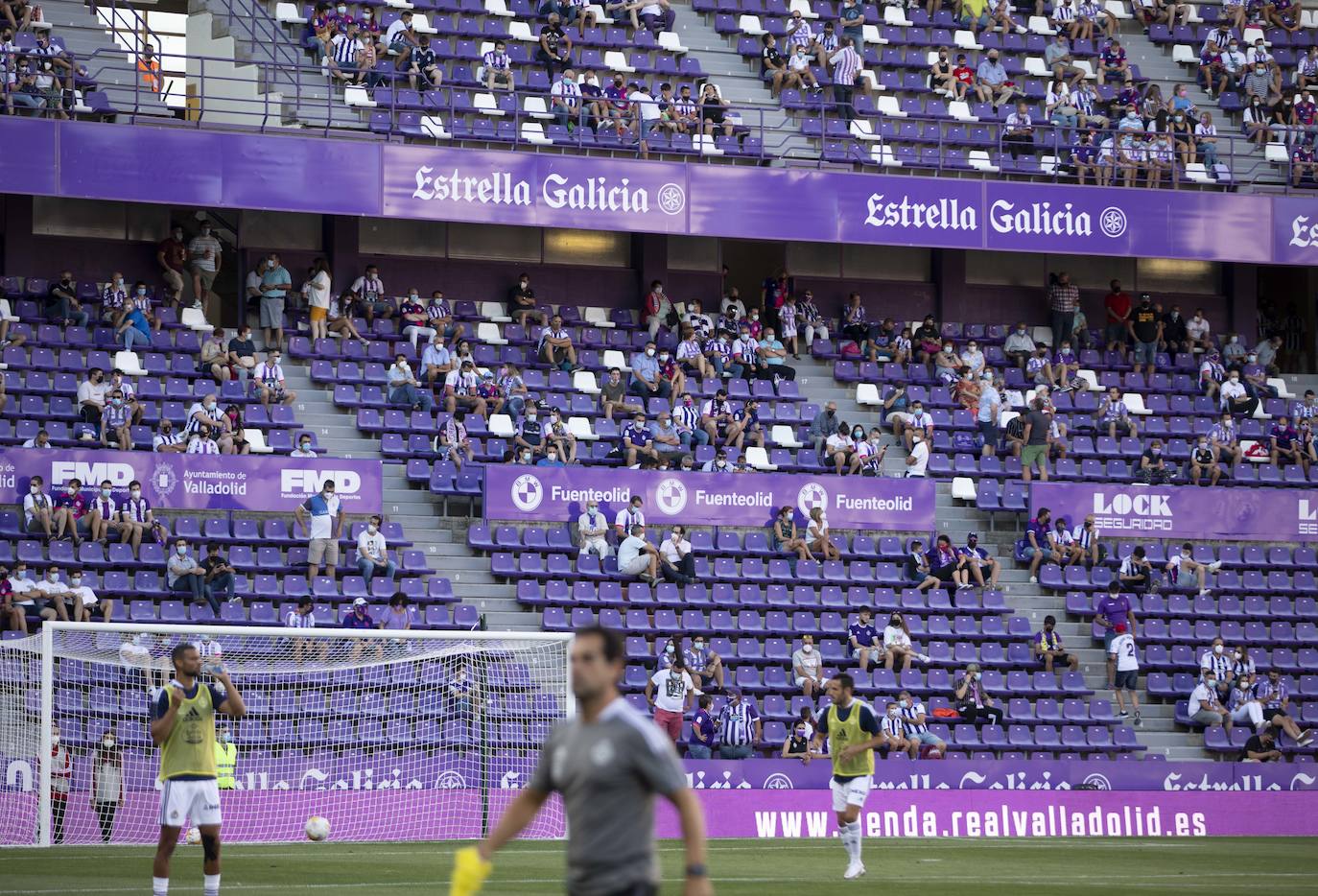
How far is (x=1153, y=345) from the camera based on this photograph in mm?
36406

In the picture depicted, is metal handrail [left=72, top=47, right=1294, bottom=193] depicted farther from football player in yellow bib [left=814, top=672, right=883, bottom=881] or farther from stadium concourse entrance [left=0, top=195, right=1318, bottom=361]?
football player in yellow bib [left=814, top=672, right=883, bottom=881]

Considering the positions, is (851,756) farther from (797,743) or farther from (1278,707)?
(1278,707)

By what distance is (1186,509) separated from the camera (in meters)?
32.8

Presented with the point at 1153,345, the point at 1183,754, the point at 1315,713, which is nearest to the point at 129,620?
the point at 1183,754

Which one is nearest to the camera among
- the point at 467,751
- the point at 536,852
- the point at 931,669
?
the point at 536,852

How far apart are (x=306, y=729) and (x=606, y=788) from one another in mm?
14574

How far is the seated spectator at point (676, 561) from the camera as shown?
28969 millimetres

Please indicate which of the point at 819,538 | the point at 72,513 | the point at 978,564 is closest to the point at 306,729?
the point at 72,513

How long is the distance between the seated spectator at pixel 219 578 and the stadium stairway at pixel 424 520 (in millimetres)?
3379

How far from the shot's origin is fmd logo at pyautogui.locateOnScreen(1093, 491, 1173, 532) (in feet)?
106

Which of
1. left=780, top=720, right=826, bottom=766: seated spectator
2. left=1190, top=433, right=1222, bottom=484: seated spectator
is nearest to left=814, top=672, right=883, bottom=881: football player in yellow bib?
left=780, top=720, right=826, bottom=766: seated spectator

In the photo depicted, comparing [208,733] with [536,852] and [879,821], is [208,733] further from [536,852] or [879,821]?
[879,821]

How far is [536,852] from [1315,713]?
49.1 ft

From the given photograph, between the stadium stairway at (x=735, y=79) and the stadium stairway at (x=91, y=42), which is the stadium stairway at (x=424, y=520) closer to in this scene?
the stadium stairway at (x=91, y=42)
